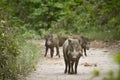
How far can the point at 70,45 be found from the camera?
12656 millimetres

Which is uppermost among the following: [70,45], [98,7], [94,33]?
[98,7]

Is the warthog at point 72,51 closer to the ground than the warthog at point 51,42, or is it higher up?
higher up

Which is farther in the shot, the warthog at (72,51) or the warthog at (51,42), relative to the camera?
the warthog at (51,42)

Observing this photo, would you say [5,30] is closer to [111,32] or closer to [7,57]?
[7,57]

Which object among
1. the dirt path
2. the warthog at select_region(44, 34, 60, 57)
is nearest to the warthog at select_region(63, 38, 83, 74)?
the dirt path

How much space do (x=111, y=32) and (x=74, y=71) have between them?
52.6ft

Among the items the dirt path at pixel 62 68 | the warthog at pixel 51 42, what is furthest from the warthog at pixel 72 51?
the warthog at pixel 51 42

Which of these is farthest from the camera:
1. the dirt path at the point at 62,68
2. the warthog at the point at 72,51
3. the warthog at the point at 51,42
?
the warthog at the point at 51,42

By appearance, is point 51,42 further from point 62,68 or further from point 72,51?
point 72,51

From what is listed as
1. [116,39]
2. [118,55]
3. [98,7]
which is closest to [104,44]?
[116,39]

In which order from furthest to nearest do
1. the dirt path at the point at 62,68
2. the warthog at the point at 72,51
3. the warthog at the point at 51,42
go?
the warthog at the point at 51,42, the warthog at the point at 72,51, the dirt path at the point at 62,68

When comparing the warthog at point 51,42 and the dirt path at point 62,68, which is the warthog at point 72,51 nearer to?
the dirt path at point 62,68

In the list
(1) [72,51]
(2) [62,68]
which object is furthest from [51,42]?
(1) [72,51]

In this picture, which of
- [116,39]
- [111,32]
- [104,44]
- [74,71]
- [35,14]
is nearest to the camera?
[74,71]
